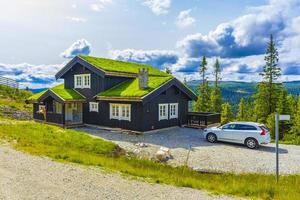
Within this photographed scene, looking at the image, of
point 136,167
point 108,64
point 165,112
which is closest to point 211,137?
point 165,112

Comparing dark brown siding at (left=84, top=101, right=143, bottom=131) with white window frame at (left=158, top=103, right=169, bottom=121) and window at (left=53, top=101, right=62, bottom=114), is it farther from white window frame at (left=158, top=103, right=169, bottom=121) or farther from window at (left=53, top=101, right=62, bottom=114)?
window at (left=53, top=101, right=62, bottom=114)

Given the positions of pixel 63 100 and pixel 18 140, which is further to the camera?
pixel 63 100

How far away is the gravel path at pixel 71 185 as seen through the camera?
29.1ft

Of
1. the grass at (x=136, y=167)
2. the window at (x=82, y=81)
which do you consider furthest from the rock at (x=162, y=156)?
the window at (x=82, y=81)

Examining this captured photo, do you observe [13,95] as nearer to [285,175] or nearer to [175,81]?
[175,81]

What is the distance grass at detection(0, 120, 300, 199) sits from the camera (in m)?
10.8

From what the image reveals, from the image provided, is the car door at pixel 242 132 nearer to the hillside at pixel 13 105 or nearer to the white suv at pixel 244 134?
the white suv at pixel 244 134

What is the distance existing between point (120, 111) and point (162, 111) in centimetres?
398

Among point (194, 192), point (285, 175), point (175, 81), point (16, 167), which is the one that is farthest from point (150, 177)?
point (175, 81)

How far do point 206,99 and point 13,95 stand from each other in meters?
34.3

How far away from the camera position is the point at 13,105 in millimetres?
36906

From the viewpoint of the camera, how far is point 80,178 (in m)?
10.7

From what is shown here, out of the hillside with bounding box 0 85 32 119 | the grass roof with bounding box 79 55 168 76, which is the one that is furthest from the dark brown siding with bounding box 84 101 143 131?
the hillside with bounding box 0 85 32 119

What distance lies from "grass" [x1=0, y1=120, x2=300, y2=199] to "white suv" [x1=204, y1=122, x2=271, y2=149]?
5.69 m
